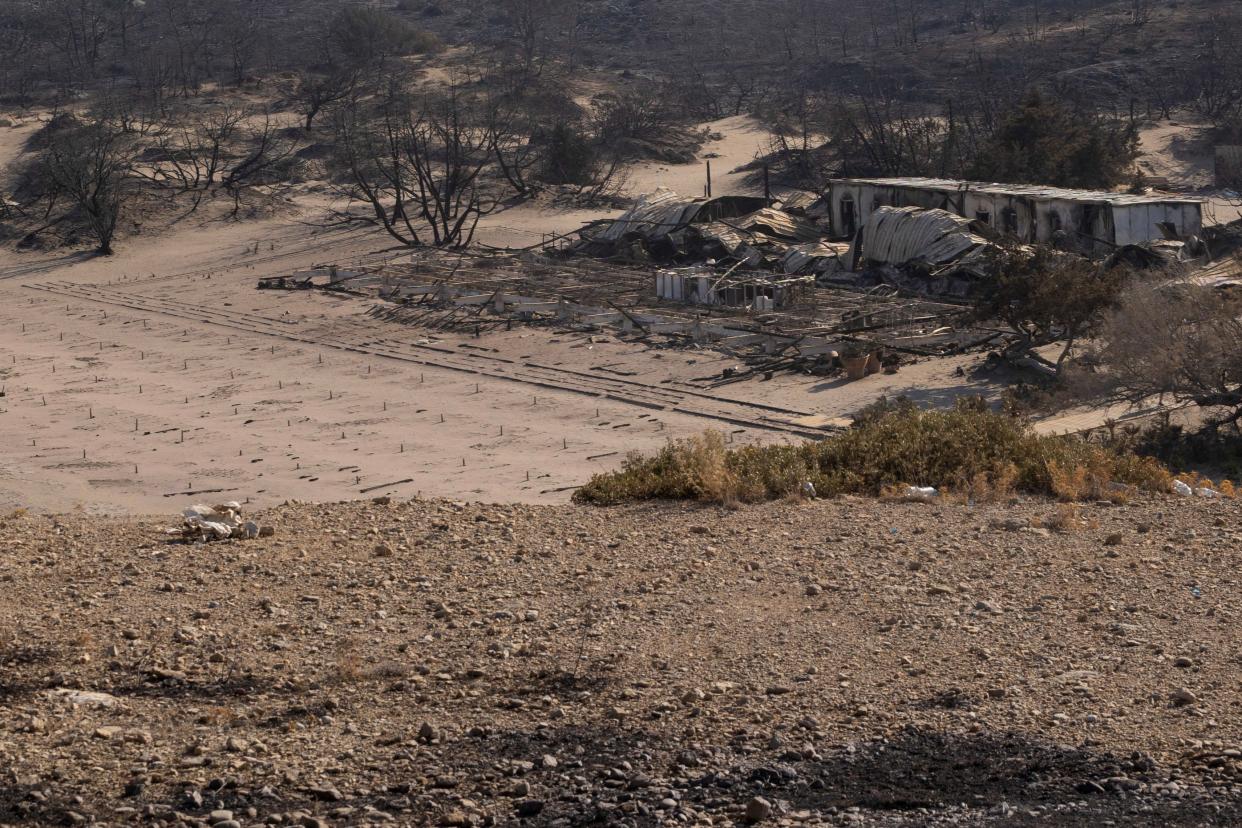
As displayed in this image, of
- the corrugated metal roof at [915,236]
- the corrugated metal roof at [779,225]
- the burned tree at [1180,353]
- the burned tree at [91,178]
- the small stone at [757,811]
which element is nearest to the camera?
the small stone at [757,811]

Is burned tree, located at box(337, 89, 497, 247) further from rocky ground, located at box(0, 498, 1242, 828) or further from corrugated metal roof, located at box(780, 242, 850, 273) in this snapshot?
rocky ground, located at box(0, 498, 1242, 828)

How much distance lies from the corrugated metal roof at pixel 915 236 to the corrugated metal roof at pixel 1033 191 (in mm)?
1266

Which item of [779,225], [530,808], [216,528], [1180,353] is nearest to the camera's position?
[530,808]

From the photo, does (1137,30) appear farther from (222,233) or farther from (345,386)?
(345,386)

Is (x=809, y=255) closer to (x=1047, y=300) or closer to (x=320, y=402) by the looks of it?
(x=1047, y=300)

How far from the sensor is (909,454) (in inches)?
522

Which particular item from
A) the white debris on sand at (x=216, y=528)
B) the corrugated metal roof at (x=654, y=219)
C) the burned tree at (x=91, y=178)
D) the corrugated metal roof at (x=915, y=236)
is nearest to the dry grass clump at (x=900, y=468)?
the white debris on sand at (x=216, y=528)

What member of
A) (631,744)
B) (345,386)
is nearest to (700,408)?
(345,386)

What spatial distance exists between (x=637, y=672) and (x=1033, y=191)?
25.4m

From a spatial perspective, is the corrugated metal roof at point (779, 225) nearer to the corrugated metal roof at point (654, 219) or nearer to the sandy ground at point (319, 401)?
the corrugated metal roof at point (654, 219)

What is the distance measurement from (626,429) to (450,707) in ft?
39.4

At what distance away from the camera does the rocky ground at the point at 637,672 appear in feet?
23.2

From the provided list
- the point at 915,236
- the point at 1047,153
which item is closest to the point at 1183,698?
the point at 915,236

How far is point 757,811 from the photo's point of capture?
684 centimetres
